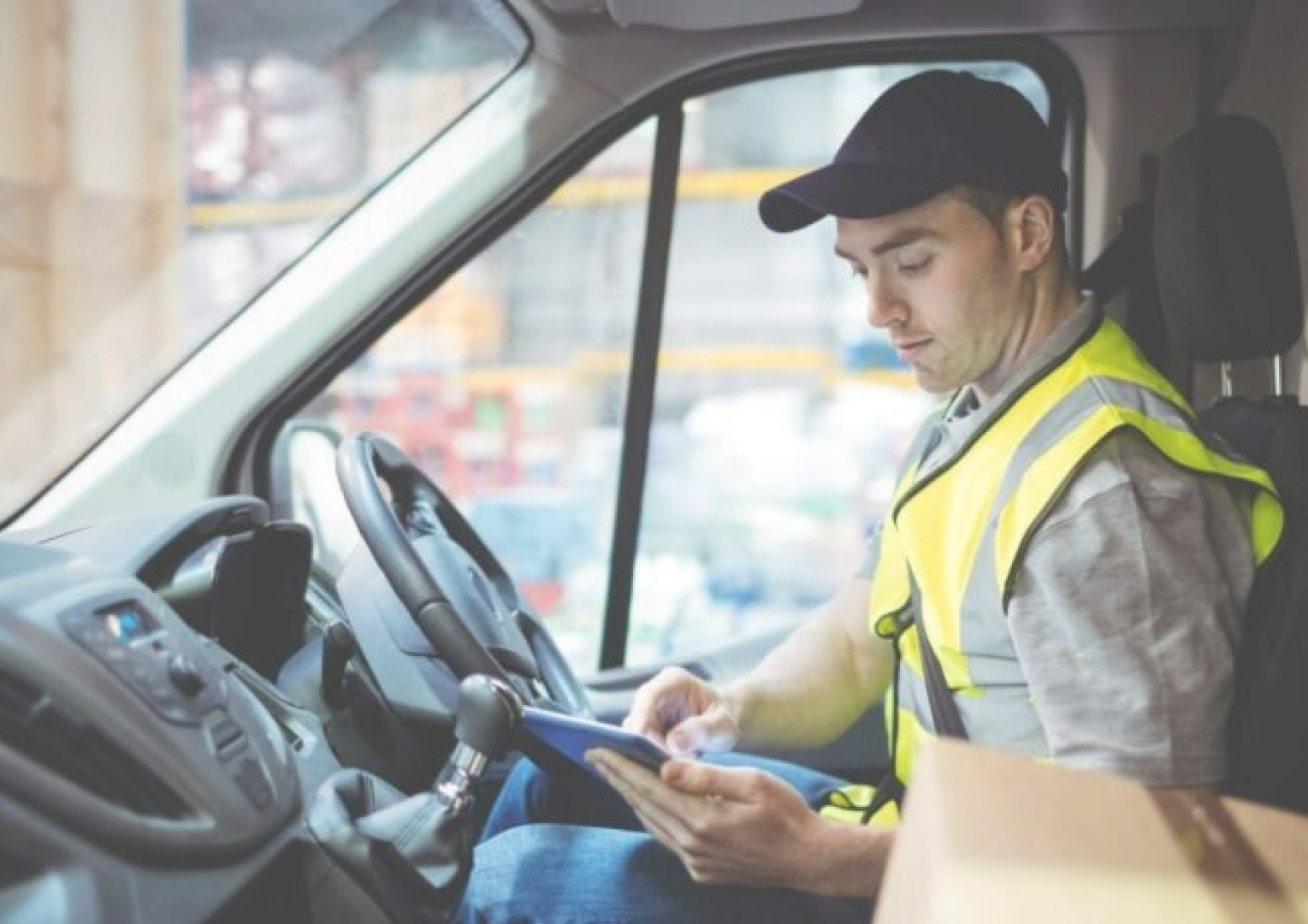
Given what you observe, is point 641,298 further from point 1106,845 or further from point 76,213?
point 1106,845

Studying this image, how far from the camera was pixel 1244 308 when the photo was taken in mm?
1432

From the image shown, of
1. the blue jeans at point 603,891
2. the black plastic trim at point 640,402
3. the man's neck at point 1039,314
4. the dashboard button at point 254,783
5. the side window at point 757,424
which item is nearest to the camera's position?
the dashboard button at point 254,783

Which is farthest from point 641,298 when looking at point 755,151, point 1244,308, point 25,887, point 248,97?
point 25,887

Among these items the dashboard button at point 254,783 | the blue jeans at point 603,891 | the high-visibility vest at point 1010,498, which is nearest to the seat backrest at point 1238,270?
the high-visibility vest at point 1010,498

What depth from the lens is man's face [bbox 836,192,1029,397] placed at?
1.40 metres

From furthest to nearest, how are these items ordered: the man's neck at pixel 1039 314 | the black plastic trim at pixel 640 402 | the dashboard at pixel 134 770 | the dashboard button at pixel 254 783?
1. the black plastic trim at pixel 640 402
2. the man's neck at pixel 1039 314
3. the dashboard button at pixel 254 783
4. the dashboard at pixel 134 770

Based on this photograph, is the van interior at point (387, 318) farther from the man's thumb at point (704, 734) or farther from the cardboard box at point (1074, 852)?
the cardboard box at point (1074, 852)

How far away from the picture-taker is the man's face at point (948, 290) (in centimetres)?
140

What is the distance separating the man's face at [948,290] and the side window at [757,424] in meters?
1.14

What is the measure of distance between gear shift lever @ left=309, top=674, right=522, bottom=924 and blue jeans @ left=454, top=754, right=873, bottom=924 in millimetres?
150

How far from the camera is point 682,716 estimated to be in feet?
5.28

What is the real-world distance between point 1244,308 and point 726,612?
2.38 m

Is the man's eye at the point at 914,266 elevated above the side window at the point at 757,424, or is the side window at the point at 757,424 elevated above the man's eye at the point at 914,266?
the man's eye at the point at 914,266

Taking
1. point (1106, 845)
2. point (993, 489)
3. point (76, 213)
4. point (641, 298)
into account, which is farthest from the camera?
point (641, 298)
